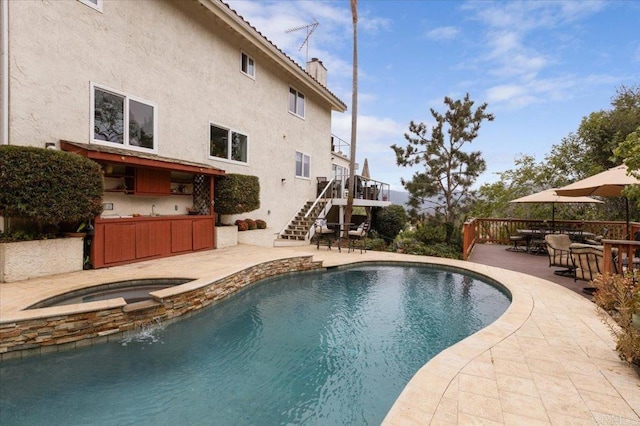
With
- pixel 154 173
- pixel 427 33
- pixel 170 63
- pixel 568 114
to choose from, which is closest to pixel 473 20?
pixel 427 33

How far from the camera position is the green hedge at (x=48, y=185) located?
5.66m

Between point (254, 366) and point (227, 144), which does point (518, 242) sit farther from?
point (254, 366)

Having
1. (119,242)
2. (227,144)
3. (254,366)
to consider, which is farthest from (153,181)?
(254,366)

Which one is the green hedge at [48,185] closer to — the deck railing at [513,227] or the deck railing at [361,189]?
the deck railing at [361,189]

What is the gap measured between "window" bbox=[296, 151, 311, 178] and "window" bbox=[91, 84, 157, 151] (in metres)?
7.85

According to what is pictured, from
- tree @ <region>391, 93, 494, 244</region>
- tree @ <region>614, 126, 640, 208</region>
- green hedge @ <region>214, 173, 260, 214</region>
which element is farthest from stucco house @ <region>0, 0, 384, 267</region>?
tree @ <region>614, 126, 640, 208</region>

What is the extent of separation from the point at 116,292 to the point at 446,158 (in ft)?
44.2

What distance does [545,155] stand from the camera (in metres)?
21.2

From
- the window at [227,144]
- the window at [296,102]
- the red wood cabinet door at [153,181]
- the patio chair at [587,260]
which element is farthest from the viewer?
the window at [296,102]

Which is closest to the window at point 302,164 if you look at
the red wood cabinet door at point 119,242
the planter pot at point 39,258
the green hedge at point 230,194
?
the green hedge at point 230,194

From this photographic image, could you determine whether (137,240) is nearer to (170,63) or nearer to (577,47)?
(170,63)

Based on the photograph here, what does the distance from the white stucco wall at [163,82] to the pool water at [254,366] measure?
5.28m

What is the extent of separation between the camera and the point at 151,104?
9094 millimetres

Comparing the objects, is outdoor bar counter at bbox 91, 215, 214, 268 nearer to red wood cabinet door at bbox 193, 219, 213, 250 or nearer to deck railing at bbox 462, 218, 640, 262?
red wood cabinet door at bbox 193, 219, 213, 250
